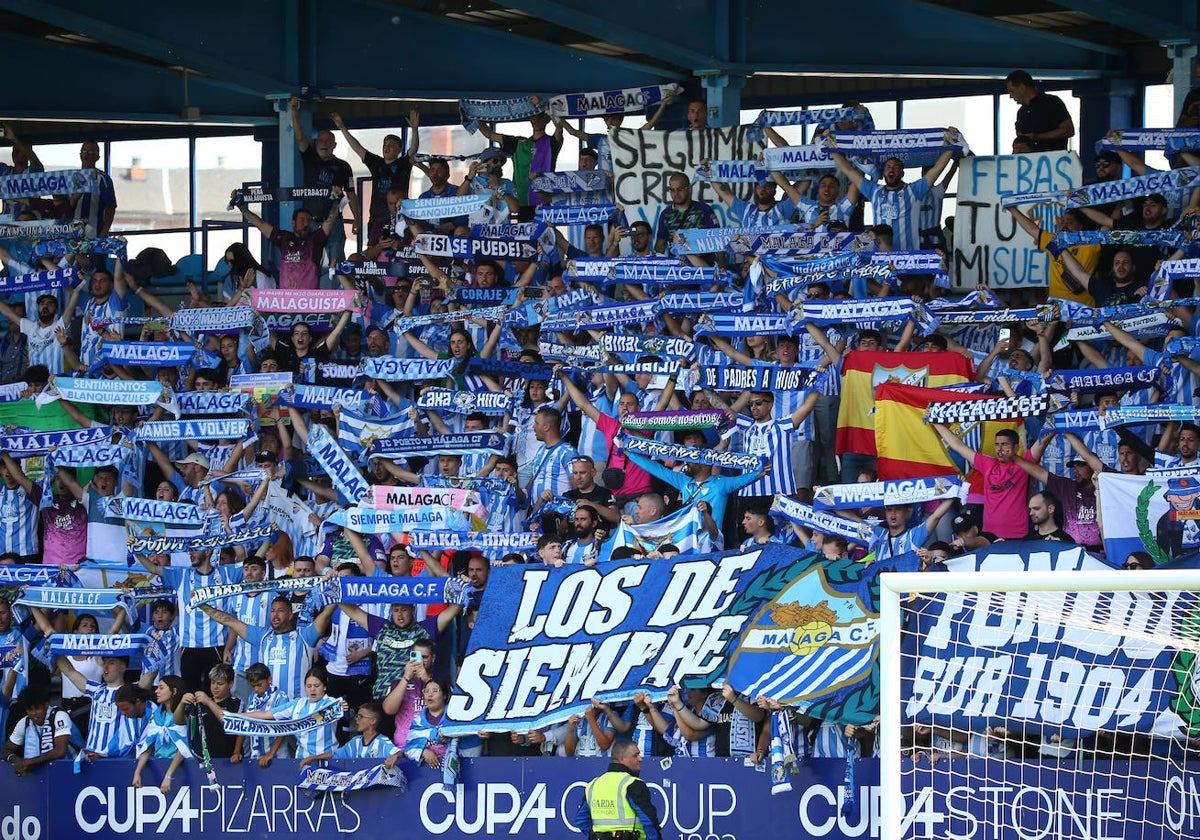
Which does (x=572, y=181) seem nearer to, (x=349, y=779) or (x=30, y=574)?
(x=30, y=574)

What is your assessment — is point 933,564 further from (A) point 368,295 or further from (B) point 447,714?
(A) point 368,295

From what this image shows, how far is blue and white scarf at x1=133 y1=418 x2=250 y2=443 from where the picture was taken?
18.5 metres

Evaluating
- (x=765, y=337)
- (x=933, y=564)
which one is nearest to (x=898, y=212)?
(x=765, y=337)

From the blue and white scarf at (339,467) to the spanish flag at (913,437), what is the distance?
181 inches

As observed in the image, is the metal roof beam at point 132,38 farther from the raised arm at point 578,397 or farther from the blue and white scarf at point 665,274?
the raised arm at point 578,397

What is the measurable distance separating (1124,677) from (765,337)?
5434mm

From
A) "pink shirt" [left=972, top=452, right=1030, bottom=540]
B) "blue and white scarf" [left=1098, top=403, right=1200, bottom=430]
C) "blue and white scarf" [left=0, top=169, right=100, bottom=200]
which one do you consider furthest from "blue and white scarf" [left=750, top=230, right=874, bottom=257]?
"blue and white scarf" [left=0, top=169, right=100, bottom=200]

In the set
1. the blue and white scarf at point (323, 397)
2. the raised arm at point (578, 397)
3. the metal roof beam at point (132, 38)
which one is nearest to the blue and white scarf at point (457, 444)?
the raised arm at point (578, 397)

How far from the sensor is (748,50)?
2105 cm

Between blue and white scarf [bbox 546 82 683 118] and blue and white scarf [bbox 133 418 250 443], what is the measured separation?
4.96m

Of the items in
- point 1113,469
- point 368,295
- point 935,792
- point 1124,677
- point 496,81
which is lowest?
point 935,792

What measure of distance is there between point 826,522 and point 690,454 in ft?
5.40

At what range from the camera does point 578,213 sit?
1994 centimetres

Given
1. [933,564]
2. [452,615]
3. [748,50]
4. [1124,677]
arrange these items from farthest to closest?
[748,50] → [452,615] → [933,564] → [1124,677]
